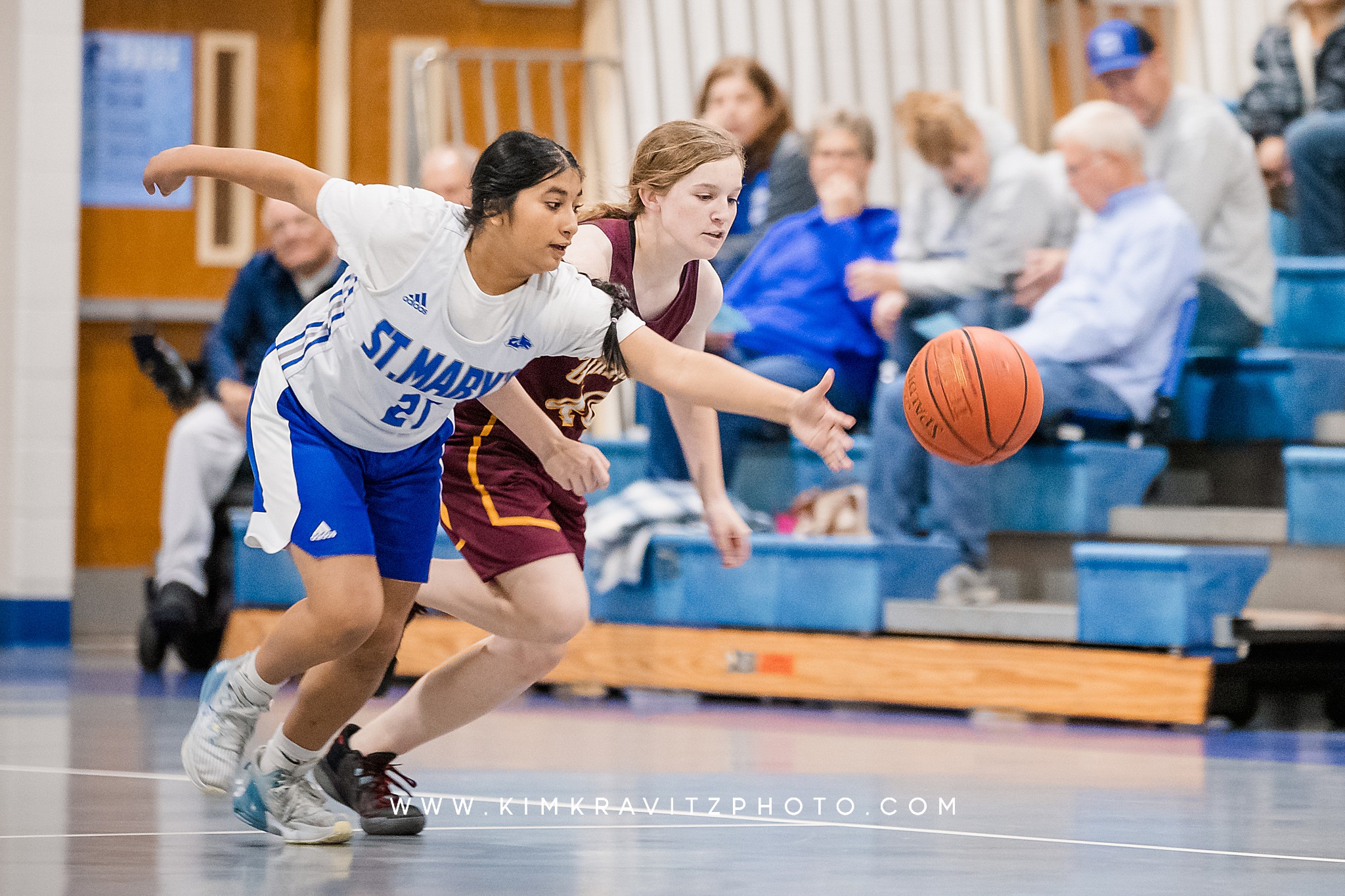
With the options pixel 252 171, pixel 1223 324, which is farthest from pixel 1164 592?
pixel 252 171

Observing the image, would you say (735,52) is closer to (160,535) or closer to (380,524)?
(160,535)

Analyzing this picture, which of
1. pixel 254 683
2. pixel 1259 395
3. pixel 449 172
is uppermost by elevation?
pixel 449 172

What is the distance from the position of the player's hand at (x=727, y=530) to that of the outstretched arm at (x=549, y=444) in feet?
1.41

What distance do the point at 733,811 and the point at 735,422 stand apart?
2.67 metres

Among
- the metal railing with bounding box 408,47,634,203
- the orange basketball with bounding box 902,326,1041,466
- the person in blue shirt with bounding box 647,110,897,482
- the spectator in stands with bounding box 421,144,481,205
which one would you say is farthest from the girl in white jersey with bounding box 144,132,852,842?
the metal railing with bounding box 408,47,634,203

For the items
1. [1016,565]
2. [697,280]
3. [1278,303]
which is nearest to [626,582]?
[1016,565]

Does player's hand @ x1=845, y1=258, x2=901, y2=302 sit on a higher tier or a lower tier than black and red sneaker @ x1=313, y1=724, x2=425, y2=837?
higher

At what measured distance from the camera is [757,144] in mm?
6402

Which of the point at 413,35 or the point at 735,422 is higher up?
the point at 413,35

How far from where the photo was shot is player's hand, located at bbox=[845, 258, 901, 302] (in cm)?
595

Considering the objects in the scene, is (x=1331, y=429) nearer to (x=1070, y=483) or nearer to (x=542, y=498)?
(x=1070, y=483)

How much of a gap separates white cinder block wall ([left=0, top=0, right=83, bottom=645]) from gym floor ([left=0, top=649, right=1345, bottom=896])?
9.05 ft

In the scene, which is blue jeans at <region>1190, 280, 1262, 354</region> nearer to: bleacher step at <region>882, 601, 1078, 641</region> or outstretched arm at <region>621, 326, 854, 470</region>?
bleacher step at <region>882, 601, 1078, 641</region>

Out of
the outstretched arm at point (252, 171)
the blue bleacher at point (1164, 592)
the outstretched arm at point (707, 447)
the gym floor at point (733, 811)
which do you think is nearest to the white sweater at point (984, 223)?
the blue bleacher at point (1164, 592)
